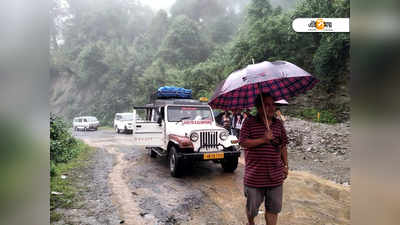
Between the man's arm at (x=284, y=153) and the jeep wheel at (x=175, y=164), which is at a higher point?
the man's arm at (x=284, y=153)

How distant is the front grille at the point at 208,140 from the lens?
16.7ft

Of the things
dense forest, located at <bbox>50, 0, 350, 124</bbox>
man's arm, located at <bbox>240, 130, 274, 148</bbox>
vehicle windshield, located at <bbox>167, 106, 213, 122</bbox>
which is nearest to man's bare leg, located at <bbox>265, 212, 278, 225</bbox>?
man's arm, located at <bbox>240, 130, 274, 148</bbox>

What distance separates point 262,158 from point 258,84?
72 cm

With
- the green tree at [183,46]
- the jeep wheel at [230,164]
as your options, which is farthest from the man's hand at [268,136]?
the green tree at [183,46]

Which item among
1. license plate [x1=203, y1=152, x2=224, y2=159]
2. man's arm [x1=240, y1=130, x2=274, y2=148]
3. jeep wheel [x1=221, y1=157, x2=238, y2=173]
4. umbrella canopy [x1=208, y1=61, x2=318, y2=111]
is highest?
umbrella canopy [x1=208, y1=61, x2=318, y2=111]

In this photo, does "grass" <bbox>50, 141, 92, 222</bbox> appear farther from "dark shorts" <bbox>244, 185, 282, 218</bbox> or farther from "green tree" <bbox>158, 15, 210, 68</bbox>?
"green tree" <bbox>158, 15, 210, 68</bbox>

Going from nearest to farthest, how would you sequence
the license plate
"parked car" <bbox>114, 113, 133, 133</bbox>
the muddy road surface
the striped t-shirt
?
the striped t-shirt, the muddy road surface, the license plate, "parked car" <bbox>114, 113, 133, 133</bbox>

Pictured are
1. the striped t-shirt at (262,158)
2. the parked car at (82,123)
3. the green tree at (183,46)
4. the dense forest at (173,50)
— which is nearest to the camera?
the striped t-shirt at (262,158)

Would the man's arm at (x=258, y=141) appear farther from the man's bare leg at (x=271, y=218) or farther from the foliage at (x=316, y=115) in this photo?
the foliage at (x=316, y=115)

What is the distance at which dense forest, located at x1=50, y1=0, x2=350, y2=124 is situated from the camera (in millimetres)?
12281

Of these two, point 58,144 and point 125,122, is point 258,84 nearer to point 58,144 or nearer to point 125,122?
point 58,144

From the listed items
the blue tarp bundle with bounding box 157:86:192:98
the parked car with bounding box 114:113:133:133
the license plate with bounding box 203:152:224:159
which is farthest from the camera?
the parked car with bounding box 114:113:133:133

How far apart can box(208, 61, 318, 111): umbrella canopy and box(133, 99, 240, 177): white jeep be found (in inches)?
98.1

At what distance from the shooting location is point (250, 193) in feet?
Result: 7.50
